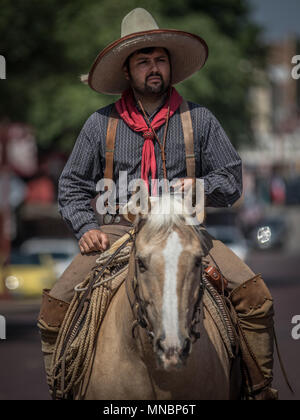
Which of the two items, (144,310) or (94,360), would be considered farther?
(94,360)

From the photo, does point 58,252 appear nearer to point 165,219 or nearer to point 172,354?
point 165,219

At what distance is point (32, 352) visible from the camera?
14.7 meters

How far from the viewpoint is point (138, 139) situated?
498cm

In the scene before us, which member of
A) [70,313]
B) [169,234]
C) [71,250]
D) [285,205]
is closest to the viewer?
[169,234]

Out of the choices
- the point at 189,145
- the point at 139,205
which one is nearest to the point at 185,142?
the point at 189,145

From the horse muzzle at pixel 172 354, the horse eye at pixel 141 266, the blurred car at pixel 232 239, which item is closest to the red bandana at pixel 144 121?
the horse eye at pixel 141 266

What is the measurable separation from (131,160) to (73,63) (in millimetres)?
21525

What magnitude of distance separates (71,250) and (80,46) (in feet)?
20.2

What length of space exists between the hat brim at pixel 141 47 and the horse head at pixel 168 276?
131cm

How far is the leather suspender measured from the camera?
4.95 m

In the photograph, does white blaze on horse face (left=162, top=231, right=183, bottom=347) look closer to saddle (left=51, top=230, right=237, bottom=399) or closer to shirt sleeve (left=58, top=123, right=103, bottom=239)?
saddle (left=51, top=230, right=237, bottom=399)

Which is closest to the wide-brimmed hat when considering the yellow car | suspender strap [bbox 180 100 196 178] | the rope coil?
suspender strap [bbox 180 100 196 178]

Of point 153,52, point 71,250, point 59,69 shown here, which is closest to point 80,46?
point 59,69
